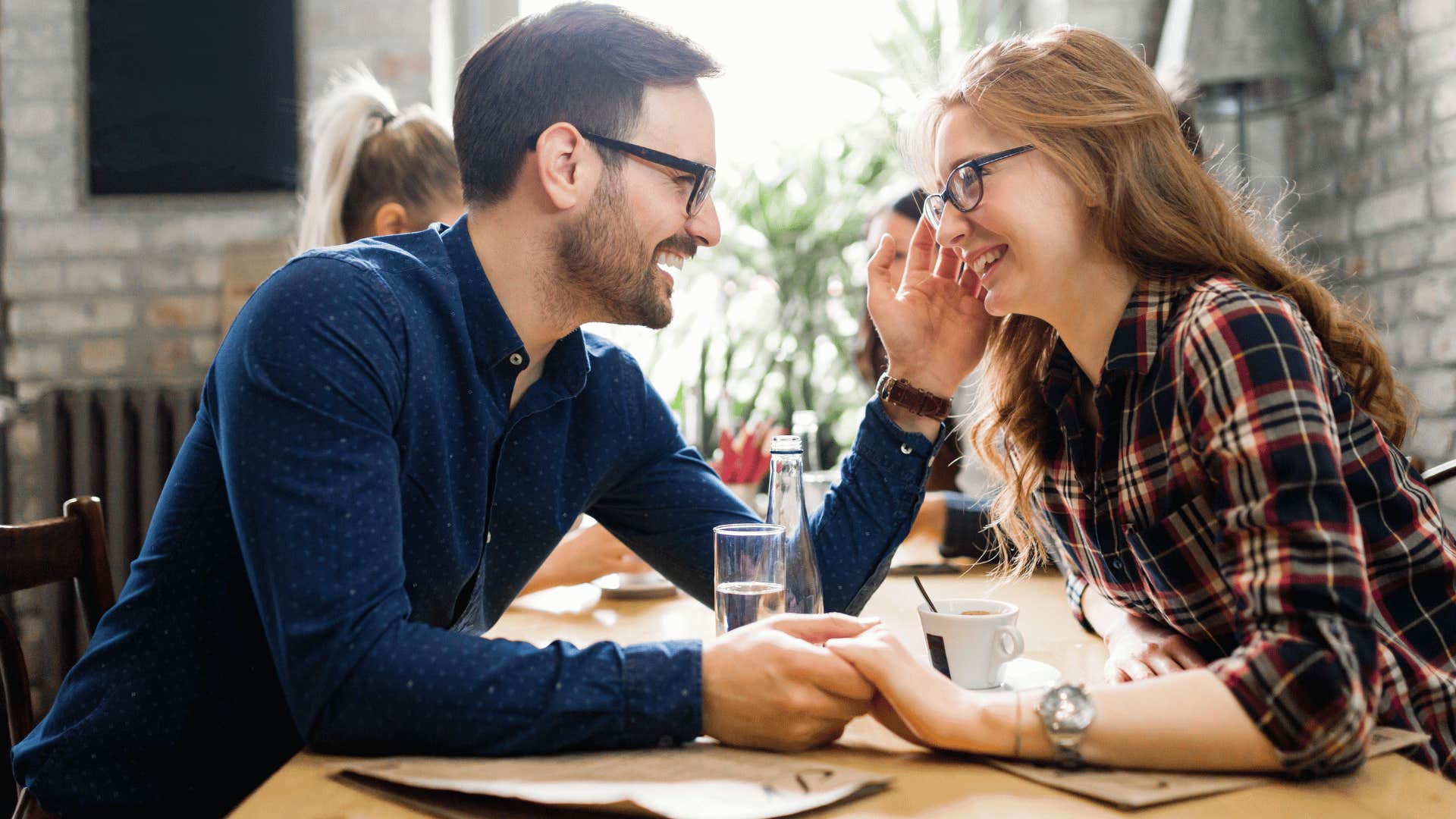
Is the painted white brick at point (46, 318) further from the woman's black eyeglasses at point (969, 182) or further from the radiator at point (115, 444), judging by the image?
the woman's black eyeglasses at point (969, 182)

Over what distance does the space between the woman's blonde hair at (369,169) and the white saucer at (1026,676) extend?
1464mm

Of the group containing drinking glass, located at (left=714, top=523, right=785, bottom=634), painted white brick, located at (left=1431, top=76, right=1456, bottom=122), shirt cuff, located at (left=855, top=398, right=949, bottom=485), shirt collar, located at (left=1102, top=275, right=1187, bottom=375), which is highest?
painted white brick, located at (left=1431, top=76, right=1456, bottom=122)

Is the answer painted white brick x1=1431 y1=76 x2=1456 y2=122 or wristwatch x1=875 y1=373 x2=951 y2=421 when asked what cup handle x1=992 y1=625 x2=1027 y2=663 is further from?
painted white brick x1=1431 y1=76 x2=1456 y2=122

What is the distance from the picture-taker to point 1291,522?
867 millimetres

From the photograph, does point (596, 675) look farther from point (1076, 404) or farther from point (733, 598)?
point (1076, 404)

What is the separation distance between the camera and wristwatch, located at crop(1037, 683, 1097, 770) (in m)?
0.85

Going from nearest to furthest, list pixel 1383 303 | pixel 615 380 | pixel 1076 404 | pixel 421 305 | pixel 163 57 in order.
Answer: pixel 421 305 → pixel 1076 404 → pixel 615 380 → pixel 1383 303 → pixel 163 57

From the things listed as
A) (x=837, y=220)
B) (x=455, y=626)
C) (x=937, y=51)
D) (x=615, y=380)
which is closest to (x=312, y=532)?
(x=455, y=626)

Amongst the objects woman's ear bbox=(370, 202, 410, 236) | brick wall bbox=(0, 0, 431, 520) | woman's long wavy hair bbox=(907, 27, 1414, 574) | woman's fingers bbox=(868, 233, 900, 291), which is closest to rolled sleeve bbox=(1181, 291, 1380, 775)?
woman's long wavy hair bbox=(907, 27, 1414, 574)

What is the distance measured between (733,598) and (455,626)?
1.15ft

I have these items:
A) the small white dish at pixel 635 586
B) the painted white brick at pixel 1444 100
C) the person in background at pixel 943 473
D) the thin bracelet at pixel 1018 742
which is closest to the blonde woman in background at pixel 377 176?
the small white dish at pixel 635 586

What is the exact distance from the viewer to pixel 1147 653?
45.3 inches

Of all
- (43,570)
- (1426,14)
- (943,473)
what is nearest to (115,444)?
(43,570)

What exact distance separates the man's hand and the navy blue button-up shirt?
22 millimetres
